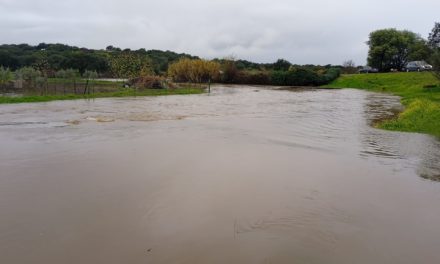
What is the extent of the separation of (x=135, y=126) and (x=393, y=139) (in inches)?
369

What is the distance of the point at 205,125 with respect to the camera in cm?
1669

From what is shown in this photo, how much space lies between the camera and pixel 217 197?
23.4ft

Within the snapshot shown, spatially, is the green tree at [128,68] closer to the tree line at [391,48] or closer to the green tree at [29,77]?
the green tree at [29,77]

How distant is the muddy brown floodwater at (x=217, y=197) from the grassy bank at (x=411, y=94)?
1.66 m

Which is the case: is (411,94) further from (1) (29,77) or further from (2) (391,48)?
(2) (391,48)

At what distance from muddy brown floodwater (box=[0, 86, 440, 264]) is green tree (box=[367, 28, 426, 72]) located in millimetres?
53463

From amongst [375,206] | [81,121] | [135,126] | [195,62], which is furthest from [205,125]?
[195,62]

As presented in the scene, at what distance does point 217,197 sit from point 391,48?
62275 millimetres

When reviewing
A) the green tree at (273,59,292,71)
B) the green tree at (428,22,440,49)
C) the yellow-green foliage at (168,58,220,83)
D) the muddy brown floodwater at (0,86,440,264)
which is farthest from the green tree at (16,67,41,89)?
the green tree at (273,59,292,71)

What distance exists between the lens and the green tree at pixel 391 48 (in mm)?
62000

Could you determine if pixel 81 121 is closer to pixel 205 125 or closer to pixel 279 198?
pixel 205 125

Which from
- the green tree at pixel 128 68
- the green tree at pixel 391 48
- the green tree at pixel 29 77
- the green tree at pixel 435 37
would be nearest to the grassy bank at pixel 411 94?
the green tree at pixel 435 37

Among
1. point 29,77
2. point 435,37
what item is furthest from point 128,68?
point 435,37

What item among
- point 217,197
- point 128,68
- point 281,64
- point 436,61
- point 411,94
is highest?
point 281,64
